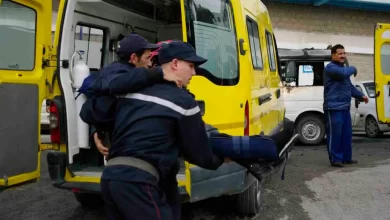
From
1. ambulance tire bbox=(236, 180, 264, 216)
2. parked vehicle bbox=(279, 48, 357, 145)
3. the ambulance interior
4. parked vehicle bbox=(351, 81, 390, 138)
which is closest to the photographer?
the ambulance interior

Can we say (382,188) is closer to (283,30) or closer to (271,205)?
(271,205)

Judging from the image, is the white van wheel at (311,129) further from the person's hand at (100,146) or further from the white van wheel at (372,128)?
the person's hand at (100,146)

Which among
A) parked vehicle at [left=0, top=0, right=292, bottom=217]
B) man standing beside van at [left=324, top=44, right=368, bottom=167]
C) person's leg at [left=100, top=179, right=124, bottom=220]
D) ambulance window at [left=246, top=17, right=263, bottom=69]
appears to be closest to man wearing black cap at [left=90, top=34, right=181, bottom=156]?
person's leg at [left=100, top=179, right=124, bottom=220]

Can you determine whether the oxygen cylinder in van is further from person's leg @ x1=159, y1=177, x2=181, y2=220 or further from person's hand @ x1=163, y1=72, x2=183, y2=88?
person's hand @ x1=163, y1=72, x2=183, y2=88

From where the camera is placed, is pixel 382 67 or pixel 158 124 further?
pixel 382 67

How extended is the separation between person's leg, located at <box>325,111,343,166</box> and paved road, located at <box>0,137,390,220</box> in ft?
0.75

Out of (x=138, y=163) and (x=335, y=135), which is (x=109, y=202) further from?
(x=335, y=135)

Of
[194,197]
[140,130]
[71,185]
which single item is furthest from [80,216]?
[140,130]

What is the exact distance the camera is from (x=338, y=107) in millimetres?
7648

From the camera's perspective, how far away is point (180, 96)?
2.47m

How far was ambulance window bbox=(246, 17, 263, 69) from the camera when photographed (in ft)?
16.7

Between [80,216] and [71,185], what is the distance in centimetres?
104

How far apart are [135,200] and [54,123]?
2.42m

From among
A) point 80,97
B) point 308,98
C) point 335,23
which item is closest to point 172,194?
point 80,97
